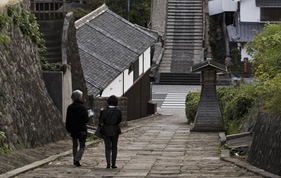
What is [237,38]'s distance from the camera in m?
52.1

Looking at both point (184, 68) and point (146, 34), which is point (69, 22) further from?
point (184, 68)

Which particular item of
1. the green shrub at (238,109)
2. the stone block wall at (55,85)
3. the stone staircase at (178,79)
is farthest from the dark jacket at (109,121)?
the stone staircase at (178,79)

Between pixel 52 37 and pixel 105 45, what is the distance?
7.97m

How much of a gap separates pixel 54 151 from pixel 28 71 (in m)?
2.26

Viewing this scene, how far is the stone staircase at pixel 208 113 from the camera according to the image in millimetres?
23047

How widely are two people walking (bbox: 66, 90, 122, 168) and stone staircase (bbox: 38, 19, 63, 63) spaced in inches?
276

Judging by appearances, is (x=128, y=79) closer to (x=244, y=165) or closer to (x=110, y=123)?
(x=110, y=123)

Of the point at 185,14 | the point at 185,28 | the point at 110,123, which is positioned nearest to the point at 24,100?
the point at 110,123

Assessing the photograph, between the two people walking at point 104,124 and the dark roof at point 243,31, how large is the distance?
40.2 m

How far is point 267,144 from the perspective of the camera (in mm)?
11773

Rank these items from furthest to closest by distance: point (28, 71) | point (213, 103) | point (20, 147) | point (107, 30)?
point (107, 30), point (213, 103), point (28, 71), point (20, 147)

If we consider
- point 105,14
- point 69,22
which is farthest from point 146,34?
point 69,22

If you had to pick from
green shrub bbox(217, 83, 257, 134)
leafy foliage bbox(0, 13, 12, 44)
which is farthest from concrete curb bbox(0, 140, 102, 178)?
green shrub bbox(217, 83, 257, 134)

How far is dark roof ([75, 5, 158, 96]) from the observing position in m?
25.3
